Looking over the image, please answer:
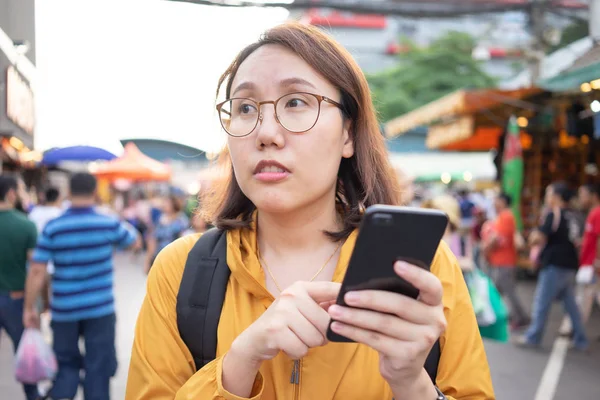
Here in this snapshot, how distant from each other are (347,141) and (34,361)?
373 cm

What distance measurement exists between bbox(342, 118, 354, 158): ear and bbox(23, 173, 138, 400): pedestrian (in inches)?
134

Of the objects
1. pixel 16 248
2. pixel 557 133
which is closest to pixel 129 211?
pixel 557 133

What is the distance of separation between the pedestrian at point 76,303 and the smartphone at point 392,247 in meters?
3.85

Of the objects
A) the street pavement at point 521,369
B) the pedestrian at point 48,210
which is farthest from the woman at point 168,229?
the pedestrian at point 48,210

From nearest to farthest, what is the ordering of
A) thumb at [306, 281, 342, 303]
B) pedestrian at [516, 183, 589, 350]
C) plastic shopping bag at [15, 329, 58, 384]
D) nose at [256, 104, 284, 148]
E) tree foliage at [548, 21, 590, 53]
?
thumb at [306, 281, 342, 303] < nose at [256, 104, 284, 148] < plastic shopping bag at [15, 329, 58, 384] < pedestrian at [516, 183, 589, 350] < tree foliage at [548, 21, 590, 53]

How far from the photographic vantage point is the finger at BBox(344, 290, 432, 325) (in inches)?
43.2

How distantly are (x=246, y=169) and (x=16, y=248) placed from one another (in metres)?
4.34

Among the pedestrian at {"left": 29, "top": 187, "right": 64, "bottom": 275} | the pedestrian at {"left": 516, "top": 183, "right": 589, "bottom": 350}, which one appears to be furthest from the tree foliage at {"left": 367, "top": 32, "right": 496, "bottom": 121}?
the pedestrian at {"left": 29, "top": 187, "right": 64, "bottom": 275}

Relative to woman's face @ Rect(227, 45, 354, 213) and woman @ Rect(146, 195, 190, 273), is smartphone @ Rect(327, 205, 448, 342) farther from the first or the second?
woman @ Rect(146, 195, 190, 273)

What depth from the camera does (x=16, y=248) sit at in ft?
16.7

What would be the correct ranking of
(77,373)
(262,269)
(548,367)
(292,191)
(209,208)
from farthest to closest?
1. (548,367)
2. (77,373)
3. (209,208)
4. (262,269)
5. (292,191)

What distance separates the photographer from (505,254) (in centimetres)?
827

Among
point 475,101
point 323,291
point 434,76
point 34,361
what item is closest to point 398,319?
point 323,291

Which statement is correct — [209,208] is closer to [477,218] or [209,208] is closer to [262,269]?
[262,269]
